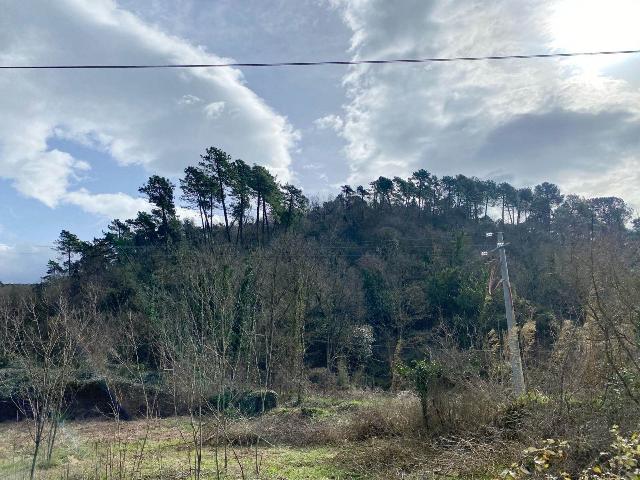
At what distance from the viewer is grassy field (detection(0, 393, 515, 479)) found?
7852 millimetres

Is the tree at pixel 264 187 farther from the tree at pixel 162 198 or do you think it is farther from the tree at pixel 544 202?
the tree at pixel 544 202

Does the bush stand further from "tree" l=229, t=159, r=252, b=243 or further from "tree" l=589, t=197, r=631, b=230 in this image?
"tree" l=589, t=197, r=631, b=230

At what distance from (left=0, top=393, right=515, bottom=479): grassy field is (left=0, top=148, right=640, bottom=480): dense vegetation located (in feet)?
2.71

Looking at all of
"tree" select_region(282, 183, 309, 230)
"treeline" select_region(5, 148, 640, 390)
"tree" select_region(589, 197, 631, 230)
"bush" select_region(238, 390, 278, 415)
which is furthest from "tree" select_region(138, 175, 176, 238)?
"tree" select_region(589, 197, 631, 230)

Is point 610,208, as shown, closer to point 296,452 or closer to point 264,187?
point 264,187

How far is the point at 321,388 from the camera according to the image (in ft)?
77.4

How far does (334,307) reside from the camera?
1152 inches

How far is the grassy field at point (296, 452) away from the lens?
309 inches

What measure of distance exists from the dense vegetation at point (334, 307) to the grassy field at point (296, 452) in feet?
2.71

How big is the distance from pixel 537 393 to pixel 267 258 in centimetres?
1677

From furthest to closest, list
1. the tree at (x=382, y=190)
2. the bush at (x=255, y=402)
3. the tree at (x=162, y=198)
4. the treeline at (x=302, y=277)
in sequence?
the tree at (x=382, y=190) < the tree at (x=162, y=198) < the treeline at (x=302, y=277) < the bush at (x=255, y=402)

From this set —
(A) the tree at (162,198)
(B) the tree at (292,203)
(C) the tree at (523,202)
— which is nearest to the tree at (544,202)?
(C) the tree at (523,202)

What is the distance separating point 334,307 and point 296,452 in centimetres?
1850

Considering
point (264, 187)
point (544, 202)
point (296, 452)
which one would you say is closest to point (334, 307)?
point (264, 187)
